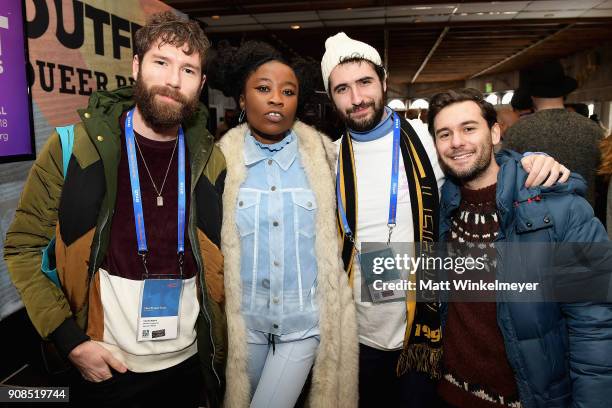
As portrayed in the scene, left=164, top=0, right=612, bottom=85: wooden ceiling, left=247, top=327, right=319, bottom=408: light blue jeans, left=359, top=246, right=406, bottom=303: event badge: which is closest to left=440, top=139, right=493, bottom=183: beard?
left=359, top=246, right=406, bottom=303: event badge

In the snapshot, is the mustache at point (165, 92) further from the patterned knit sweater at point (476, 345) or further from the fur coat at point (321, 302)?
the patterned knit sweater at point (476, 345)

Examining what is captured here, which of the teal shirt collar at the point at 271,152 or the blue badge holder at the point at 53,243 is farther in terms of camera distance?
the teal shirt collar at the point at 271,152

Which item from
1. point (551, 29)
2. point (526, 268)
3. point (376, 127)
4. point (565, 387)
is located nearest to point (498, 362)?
point (565, 387)

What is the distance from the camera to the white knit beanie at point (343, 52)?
2006 mm

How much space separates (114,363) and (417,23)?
25.2 feet

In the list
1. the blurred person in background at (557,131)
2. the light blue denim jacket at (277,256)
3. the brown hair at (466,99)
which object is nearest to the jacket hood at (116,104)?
the light blue denim jacket at (277,256)

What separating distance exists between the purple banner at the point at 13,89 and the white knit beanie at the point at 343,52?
1744 millimetres

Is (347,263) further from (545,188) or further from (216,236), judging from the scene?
(545,188)

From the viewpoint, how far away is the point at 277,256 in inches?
65.2

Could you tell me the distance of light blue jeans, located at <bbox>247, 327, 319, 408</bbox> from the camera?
5.48ft

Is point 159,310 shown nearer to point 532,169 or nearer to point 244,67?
point 244,67

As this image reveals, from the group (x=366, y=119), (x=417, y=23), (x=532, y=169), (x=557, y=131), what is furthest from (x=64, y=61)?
(x=417, y=23)

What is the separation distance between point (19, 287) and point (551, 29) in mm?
9890

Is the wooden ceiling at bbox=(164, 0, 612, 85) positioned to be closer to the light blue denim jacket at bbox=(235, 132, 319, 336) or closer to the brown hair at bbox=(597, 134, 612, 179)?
the brown hair at bbox=(597, 134, 612, 179)
